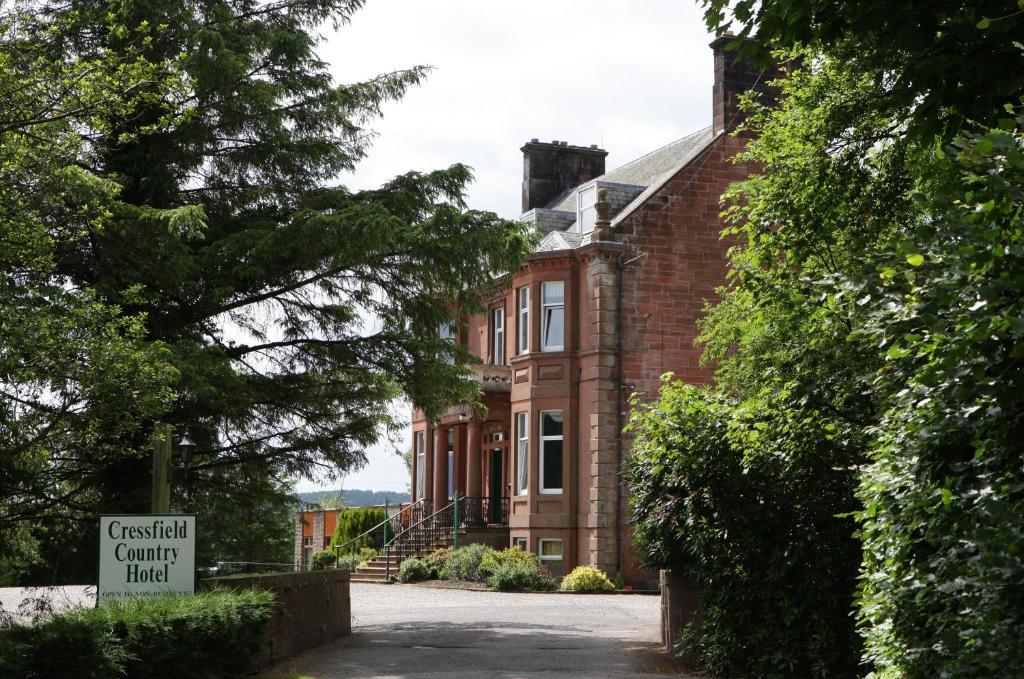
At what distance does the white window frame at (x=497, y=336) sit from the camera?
37844 millimetres

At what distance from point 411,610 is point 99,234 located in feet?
35.3

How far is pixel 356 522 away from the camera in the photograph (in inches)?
1622

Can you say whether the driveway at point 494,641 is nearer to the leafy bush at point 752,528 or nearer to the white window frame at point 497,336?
the leafy bush at point 752,528

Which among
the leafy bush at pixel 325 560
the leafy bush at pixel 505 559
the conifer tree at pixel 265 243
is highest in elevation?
the conifer tree at pixel 265 243

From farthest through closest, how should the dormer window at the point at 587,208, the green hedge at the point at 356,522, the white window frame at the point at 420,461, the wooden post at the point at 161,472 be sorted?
the white window frame at the point at 420,461 < the green hedge at the point at 356,522 < the dormer window at the point at 587,208 < the wooden post at the point at 161,472

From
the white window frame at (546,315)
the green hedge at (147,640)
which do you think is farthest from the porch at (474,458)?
the green hedge at (147,640)

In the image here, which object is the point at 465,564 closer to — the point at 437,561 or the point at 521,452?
the point at 437,561

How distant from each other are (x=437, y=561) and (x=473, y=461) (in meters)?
4.36

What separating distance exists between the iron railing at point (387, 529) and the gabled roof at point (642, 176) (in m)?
10.2

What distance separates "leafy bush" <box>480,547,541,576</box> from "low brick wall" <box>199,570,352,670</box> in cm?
1226

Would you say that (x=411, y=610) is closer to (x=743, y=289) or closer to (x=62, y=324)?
(x=743, y=289)

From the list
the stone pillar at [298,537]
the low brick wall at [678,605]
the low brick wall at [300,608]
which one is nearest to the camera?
the low brick wall at [300,608]

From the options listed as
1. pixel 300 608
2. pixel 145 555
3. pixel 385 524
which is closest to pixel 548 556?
pixel 385 524

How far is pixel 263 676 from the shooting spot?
45.8 ft
